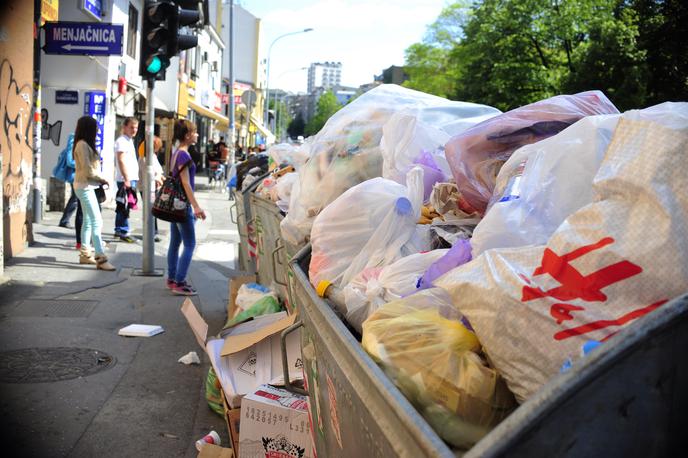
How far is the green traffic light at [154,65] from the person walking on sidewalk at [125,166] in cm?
183

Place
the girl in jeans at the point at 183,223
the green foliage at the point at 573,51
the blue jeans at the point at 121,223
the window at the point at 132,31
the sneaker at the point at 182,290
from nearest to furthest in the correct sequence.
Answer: the girl in jeans at the point at 183,223 → the sneaker at the point at 182,290 → the blue jeans at the point at 121,223 → the window at the point at 132,31 → the green foliage at the point at 573,51

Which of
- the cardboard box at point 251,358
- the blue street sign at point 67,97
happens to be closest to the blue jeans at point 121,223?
the blue street sign at point 67,97

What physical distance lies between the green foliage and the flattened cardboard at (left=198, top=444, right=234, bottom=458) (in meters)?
29.4

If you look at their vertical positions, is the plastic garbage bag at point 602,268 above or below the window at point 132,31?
below

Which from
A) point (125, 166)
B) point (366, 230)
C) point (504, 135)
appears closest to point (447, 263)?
point (366, 230)

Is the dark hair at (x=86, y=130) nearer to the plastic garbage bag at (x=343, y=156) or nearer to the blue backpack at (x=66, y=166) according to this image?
the blue backpack at (x=66, y=166)

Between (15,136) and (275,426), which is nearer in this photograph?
(275,426)

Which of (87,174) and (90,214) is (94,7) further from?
(90,214)

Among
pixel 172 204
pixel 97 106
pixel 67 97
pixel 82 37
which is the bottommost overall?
pixel 172 204

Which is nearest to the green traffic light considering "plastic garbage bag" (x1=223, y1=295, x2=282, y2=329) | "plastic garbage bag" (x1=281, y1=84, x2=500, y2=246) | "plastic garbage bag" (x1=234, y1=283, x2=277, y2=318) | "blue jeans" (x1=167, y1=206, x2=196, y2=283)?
"blue jeans" (x1=167, y1=206, x2=196, y2=283)

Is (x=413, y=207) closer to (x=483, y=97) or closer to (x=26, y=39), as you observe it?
(x=26, y=39)

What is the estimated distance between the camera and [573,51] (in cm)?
3706

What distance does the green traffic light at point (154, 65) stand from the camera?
8.28 m

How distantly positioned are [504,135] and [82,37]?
8.72 metres
